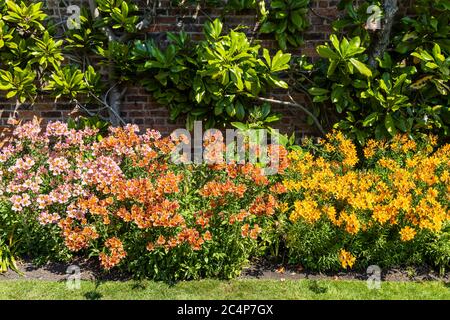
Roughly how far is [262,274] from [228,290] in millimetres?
343

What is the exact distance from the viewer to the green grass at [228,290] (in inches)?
134

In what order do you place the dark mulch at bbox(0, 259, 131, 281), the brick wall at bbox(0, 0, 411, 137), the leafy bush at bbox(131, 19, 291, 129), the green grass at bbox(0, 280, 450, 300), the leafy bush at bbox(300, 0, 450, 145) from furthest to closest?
the brick wall at bbox(0, 0, 411, 137)
the leafy bush at bbox(300, 0, 450, 145)
the leafy bush at bbox(131, 19, 291, 129)
the dark mulch at bbox(0, 259, 131, 281)
the green grass at bbox(0, 280, 450, 300)

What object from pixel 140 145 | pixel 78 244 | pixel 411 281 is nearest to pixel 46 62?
pixel 140 145

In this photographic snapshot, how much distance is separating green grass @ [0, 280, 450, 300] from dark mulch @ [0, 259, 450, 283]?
0.24 ft

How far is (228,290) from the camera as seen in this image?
348 cm

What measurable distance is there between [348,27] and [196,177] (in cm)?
222

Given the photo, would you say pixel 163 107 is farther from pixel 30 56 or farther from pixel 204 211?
pixel 204 211

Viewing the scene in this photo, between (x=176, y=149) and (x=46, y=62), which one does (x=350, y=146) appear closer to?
(x=176, y=149)

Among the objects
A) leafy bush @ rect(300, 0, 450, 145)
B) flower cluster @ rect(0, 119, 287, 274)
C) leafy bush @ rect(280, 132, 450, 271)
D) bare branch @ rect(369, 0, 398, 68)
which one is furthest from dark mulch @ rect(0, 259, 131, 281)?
bare branch @ rect(369, 0, 398, 68)

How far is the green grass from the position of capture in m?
3.40

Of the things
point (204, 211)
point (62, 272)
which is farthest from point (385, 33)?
point (62, 272)

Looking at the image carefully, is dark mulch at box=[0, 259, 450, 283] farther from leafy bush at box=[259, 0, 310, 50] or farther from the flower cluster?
leafy bush at box=[259, 0, 310, 50]

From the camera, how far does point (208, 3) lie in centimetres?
498

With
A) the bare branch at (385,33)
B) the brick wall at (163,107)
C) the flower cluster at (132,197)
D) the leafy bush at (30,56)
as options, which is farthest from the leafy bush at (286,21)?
the leafy bush at (30,56)
